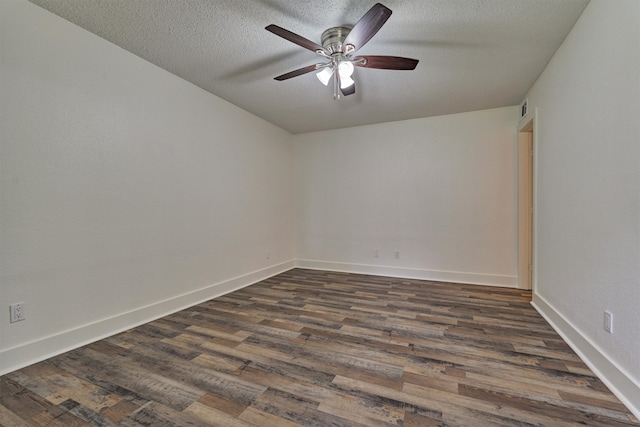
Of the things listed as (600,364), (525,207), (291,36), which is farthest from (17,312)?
(525,207)

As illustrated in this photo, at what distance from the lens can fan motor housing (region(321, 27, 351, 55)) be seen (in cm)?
208

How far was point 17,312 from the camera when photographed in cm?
184

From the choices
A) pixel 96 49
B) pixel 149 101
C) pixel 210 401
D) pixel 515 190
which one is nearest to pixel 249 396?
pixel 210 401

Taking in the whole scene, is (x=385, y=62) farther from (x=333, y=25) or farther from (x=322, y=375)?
(x=322, y=375)

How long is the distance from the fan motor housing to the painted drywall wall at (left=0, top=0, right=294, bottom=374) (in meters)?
1.76

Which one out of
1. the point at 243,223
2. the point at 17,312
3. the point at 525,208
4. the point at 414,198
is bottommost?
the point at 17,312

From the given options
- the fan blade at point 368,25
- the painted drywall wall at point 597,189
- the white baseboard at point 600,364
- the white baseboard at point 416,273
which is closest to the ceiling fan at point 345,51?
the fan blade at point 368,25

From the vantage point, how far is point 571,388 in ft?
5.26

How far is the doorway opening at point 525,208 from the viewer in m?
3.53

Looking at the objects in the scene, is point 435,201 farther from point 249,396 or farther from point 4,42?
point 4,42

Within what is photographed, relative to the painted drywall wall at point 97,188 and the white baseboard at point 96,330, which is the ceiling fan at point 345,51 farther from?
the white baseboard at point 96,330

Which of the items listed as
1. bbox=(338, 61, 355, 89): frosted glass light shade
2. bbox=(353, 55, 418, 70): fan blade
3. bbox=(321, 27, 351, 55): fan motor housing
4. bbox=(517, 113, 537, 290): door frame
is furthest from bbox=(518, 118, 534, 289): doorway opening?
bbox=(321, 27, 351, 55): fan motor housing

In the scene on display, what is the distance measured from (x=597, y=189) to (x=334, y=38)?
2.12 meters

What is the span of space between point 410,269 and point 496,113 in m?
2.53
